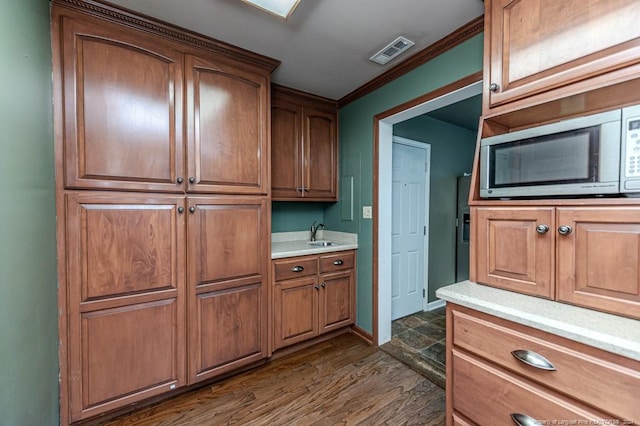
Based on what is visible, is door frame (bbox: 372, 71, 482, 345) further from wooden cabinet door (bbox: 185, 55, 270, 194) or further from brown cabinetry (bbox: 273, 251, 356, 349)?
wooden cabinet door (bbox: 185, 55, 270, 194)

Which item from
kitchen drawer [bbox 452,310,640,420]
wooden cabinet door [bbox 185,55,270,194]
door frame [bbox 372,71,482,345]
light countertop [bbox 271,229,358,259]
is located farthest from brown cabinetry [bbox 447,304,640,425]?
wooden cabinet door [bbox 185,55,270,194]

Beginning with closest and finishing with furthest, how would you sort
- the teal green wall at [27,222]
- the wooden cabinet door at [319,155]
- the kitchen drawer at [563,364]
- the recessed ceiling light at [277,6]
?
the kitchen drawer at [563,364], the teal green wall at [27,222], the recessed ceiling light at [277,6], the wooden cabinet door at [319,155]

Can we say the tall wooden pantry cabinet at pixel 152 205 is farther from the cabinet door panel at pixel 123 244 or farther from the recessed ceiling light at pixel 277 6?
the recessed ceiling light at pixel 277 6

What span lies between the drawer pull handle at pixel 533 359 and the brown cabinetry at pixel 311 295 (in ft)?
5.27

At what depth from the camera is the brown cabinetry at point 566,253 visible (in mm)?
909

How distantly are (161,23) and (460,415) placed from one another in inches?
106

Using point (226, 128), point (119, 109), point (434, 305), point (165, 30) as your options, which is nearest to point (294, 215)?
point (226, 128)

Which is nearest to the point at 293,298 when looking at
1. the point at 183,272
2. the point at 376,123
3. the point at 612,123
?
the point at 183,272

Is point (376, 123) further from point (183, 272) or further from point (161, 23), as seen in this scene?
point (183, 272)

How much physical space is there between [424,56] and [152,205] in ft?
7.05

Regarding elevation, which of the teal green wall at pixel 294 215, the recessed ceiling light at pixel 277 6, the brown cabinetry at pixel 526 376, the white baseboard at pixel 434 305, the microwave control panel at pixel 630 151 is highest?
the recessed ceiling light at pixel 277 6

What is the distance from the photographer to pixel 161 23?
5.23 ft

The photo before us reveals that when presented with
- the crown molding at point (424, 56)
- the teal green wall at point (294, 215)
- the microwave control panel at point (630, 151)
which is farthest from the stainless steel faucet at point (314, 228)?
the microwave control panel at point (630, 151)

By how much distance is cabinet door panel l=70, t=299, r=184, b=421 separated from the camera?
1456 mm
